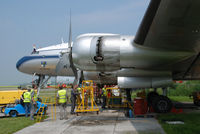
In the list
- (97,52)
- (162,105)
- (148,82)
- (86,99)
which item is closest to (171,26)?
(97,52)

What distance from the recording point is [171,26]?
5.47 metres

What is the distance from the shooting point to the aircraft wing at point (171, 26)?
456cm

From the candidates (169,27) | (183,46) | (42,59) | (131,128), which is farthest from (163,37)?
(42,59)

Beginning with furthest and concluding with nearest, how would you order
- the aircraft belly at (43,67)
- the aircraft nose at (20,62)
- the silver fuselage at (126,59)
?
the aircraft nose at (20,62) < the aircraft belly at (43,67) < the silver fuselage at (126,59)

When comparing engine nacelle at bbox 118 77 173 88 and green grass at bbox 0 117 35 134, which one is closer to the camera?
green grass at bbox 0 117 35 134

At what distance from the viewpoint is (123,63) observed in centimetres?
721

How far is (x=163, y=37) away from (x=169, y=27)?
571 millimetres

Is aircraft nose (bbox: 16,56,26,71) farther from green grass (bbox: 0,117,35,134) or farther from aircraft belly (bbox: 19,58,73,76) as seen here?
green grass (bbox: 0,117,35,134)

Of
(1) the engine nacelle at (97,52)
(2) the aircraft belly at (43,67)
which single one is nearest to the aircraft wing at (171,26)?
(1) the engine nacelle at (97,52)

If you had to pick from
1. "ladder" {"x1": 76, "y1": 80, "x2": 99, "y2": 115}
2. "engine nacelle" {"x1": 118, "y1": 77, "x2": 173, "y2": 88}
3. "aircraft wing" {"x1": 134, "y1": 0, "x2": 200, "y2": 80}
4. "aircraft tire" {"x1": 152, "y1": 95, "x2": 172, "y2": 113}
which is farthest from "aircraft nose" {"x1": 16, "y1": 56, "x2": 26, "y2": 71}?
"aircraft wing" {"x1": 134, "y1": 0, "x2": 200, "y2": 80}

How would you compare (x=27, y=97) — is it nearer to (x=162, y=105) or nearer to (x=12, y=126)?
(x=12, y=126)

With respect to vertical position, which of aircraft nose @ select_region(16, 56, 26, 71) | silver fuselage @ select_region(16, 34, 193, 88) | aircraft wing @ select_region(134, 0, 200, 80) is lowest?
silver fuselage @ select_region(16, 34, 193, 88)

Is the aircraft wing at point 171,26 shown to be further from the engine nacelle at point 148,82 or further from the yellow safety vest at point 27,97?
the yellow safety vest at point 27,97

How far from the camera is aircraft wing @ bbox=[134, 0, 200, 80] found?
179 inches
